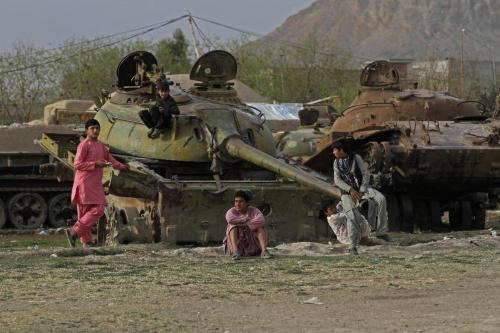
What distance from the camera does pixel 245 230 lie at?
13133 mm

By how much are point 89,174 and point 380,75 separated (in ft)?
30.7

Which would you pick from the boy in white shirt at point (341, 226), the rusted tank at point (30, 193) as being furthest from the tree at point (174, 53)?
the boy in white shirt at point (341, 226)

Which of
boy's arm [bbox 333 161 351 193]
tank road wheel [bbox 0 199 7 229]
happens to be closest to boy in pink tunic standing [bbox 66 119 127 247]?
boy's arm [bbox 333 161 351 193]

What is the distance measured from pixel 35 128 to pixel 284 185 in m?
13.0

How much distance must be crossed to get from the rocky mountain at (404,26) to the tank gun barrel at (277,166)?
109m

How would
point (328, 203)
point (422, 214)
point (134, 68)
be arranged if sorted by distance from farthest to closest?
1. point (422, 214)
2. point (134, 68)
3. point (328, 203)

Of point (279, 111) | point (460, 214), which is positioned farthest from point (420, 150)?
point (279, 111)

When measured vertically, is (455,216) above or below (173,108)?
below

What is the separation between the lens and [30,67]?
54.8m

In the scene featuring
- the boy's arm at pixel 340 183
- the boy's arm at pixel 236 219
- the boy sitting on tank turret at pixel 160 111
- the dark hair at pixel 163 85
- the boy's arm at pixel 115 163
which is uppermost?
the dark hair at pixel 163 85

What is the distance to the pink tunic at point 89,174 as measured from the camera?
14.9 metres

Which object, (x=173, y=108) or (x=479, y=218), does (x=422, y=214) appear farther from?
(x=173, y=108)

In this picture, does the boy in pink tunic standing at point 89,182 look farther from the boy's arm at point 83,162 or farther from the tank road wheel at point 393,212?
the tank road wheel at point 393,212

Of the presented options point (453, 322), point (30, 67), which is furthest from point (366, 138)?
point (30, 67)
